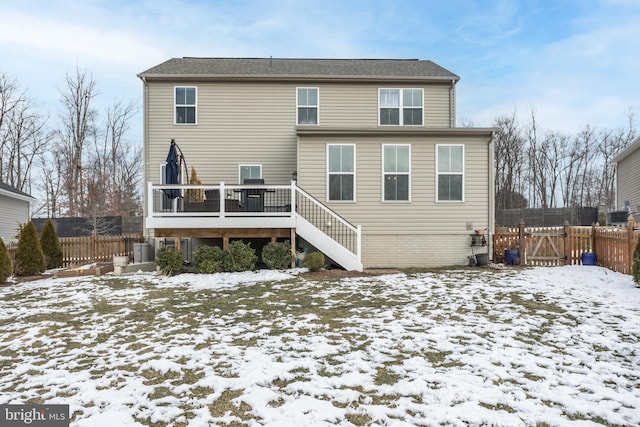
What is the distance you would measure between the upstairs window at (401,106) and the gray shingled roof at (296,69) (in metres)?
0.60

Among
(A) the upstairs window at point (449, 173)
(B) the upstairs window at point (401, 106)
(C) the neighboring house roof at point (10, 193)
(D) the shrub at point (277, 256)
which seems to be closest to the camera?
(D) the shrub at point (277, 256)

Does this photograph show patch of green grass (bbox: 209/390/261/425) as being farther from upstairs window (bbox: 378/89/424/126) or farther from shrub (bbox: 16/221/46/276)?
upstairs window (bbox: 378/89/424/126)

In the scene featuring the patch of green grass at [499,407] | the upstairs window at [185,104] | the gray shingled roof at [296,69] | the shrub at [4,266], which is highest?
the gray shingled roof at [296,69]

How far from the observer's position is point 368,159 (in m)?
11.4

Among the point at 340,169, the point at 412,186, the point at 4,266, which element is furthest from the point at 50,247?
the point at 412,186

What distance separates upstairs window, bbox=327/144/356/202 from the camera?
11.4 meters

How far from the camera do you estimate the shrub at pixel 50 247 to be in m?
11.8

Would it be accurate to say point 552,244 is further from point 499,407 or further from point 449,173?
point 499,407

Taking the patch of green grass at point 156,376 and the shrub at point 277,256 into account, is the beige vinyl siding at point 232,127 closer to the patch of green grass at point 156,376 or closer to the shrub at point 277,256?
the shrub at point 277,256

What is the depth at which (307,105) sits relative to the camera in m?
13.7

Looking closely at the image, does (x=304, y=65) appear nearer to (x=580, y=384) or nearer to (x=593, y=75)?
(x=580, y=384)

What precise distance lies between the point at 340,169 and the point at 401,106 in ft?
14.5

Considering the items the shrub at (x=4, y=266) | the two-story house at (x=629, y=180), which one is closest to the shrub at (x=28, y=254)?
the shrub at (x=4, y=266)

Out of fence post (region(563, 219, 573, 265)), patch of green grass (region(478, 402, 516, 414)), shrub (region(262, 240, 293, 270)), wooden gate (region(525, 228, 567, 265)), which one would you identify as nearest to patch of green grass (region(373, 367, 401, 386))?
patch of green grass (region(478, 402, 516, 414))
